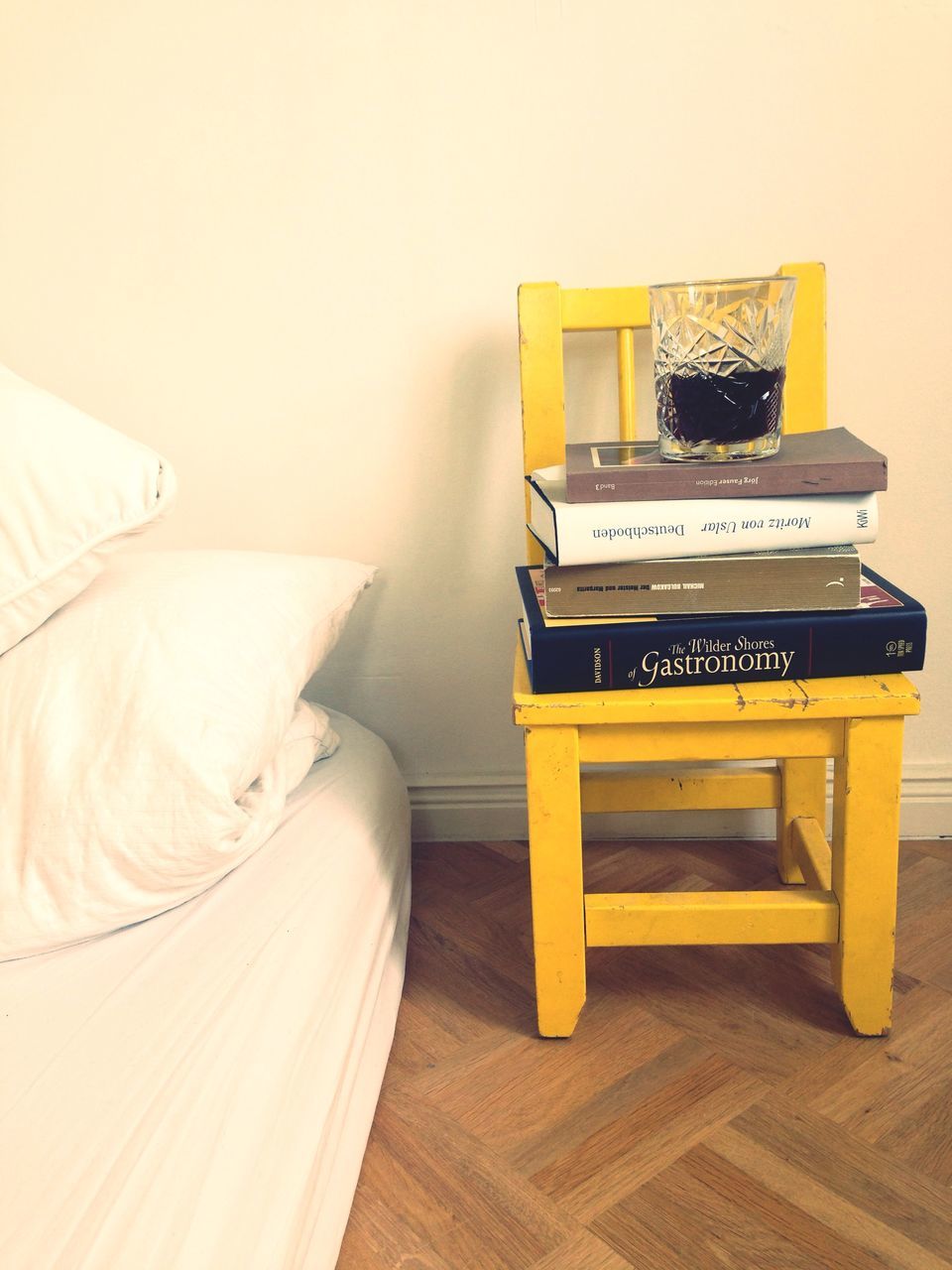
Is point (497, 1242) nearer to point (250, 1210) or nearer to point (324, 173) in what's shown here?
point (250, 1210)

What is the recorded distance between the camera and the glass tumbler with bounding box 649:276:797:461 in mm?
905

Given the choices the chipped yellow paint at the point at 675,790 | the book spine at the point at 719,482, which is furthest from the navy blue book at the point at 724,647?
the chipped yellow paint at the point at 675,790

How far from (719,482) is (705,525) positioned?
0.13 ft

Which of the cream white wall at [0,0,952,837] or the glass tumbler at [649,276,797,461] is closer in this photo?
the glass tumbler at [649,276,797,461]

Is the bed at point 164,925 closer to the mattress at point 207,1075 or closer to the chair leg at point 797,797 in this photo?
the mattress at point 207,1075

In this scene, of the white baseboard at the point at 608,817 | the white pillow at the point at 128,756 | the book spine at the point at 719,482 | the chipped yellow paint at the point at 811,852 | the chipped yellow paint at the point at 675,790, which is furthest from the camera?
the white baseboard at the point at 608,817

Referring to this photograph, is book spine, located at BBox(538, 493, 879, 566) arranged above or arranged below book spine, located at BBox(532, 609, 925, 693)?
above

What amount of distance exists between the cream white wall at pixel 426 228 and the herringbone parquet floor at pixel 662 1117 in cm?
41

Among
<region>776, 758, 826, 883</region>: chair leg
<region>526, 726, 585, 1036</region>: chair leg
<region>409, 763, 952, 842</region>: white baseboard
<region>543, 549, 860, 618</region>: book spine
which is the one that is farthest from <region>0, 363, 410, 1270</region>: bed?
<region>776, 758, 826, 883</region>: chair leg

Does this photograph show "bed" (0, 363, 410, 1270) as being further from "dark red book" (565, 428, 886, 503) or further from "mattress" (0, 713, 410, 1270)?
"dark red book" (565, 428, 886, 503)

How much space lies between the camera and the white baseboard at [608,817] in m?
1.34

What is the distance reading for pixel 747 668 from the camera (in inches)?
36.5

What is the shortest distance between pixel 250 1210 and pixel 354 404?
91cm

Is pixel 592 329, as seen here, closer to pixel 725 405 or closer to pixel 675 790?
pixel 725 405
